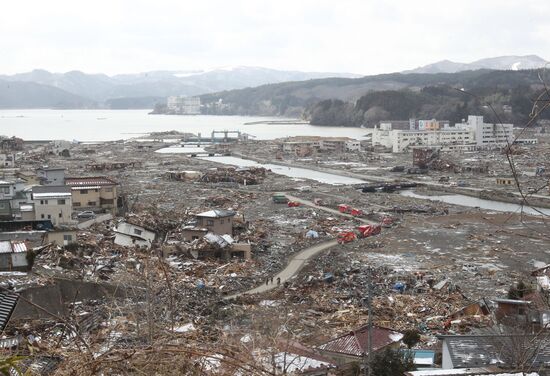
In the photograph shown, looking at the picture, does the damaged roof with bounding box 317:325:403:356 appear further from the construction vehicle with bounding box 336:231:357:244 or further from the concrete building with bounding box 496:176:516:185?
the concrete building with bounding box 496:176:516:185

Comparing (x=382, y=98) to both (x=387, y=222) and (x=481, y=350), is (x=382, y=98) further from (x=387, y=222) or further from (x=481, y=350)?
(x=481, y=350)

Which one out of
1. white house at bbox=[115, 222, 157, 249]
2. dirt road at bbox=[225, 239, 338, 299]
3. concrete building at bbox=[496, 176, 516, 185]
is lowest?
dirt road at bbox=[225, 239, 338, 299]

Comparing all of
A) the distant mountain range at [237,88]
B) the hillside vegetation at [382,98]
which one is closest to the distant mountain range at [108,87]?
the distant mountain range at [237,88]

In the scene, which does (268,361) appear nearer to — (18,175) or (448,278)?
(448,278)

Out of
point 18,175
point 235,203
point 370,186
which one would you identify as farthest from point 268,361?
point 370,186

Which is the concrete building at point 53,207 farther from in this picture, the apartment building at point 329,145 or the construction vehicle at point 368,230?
the apartment building at point 329,145

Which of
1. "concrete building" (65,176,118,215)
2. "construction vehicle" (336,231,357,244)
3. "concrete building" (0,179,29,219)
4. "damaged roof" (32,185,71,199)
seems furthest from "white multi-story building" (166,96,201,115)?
"construction vehicle" (336,231,357,244)
